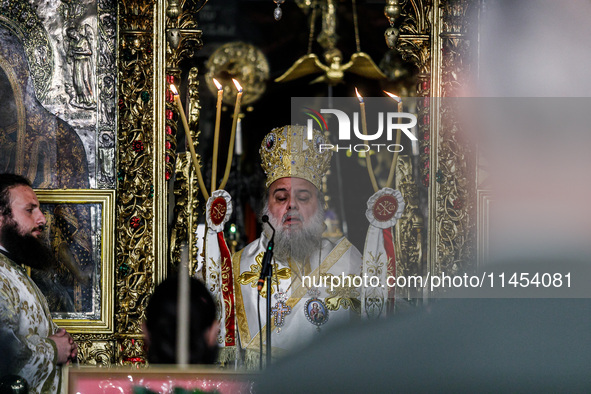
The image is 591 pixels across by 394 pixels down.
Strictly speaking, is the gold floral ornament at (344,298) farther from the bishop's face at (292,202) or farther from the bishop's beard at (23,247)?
the bishop's beard at (23,247)

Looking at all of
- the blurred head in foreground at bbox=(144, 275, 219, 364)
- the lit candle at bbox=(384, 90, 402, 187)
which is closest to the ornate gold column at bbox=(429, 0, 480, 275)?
the lit candle at bbox=(384, 90, 402, 187)

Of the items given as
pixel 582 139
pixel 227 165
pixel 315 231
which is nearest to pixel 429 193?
pixel 315 231

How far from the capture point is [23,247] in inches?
164

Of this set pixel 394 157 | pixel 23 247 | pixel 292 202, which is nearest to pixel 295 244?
pixel 292 202

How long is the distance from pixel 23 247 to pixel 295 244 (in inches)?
63.3

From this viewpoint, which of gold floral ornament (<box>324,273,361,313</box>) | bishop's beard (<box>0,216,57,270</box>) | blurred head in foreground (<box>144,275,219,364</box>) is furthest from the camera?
gold floral ornament (<box>324,273,361,313</box>)

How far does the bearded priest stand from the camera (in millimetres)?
4543

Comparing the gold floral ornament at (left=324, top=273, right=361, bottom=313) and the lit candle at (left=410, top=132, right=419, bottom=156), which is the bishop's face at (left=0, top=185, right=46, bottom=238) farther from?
the lit candle at (left=410, top=132, right=419, bottom=156)

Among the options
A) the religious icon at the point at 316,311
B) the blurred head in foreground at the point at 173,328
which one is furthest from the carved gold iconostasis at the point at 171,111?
the blurred head in foreground at the point at 173,328

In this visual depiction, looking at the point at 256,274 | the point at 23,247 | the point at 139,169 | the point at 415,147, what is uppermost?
the point at 415,147

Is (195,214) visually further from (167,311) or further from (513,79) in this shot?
(513,79)

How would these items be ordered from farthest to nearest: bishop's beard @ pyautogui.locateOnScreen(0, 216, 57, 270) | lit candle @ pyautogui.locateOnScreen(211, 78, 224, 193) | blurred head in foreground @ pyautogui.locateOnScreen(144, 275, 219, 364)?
lit candle @ pyautogui.locateOnScreen(211, 78, 224, 193), bishop's beard @ pyautogui.locateOnScreen(0, 216, 57, 270), blurred head in foreground @ pyautogui.locateOnScreen(144, 275, 219, 364)

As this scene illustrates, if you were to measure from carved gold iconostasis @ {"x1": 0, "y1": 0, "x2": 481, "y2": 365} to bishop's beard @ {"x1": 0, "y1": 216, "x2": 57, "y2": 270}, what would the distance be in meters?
0.17

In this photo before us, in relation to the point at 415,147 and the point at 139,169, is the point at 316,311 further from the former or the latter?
the point at 139,169
